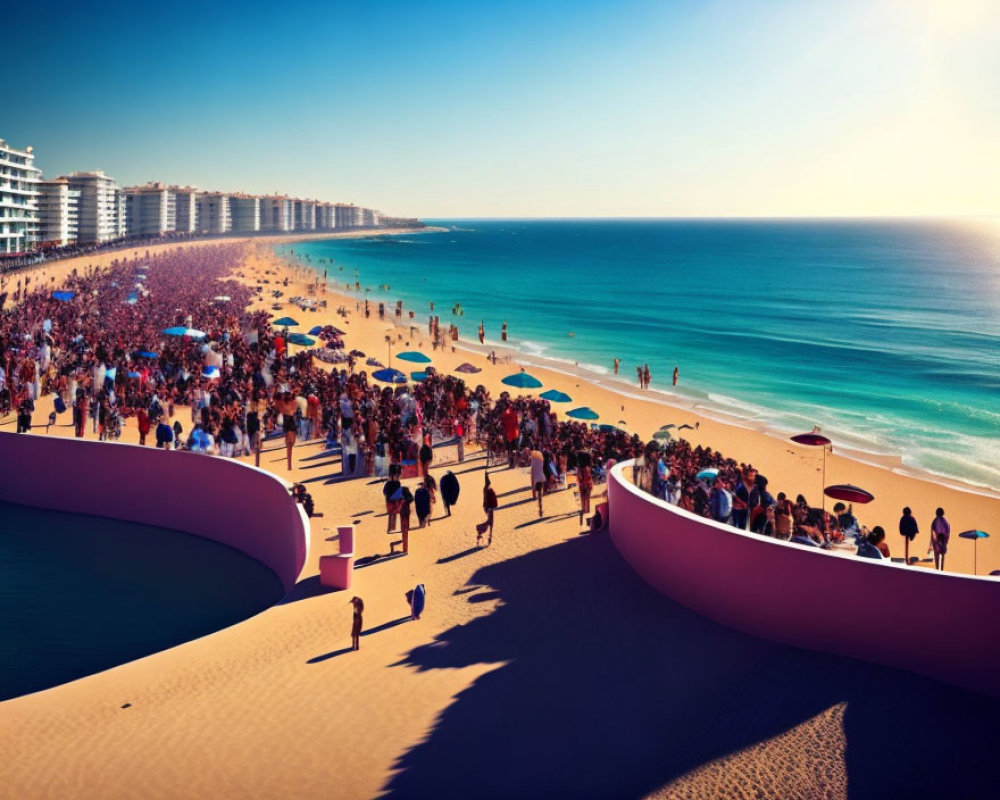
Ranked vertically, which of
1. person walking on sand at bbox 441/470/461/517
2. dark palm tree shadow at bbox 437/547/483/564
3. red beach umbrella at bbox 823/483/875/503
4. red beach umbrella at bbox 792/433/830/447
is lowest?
dark palm tree shadow at bbox 437/547/483/564

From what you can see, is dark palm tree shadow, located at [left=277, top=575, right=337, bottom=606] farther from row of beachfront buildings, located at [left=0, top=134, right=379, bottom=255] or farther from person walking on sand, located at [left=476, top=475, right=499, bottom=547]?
row of beachfront buildings, located at [left=0, top=134, right=379, bottom=255]

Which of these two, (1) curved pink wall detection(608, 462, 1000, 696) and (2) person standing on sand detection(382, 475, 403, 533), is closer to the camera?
(1) curved pink wall detection(608, 462, 1000, 696)

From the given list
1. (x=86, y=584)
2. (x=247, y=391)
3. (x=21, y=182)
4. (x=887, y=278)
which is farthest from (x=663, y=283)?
(x=86, y=584)

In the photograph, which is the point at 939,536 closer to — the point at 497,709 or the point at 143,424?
the point at 497,709

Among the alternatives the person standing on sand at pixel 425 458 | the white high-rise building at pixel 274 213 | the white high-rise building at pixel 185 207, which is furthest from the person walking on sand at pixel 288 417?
the white high-rise building at pixel 274 213

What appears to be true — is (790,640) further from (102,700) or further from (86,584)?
(86,584)

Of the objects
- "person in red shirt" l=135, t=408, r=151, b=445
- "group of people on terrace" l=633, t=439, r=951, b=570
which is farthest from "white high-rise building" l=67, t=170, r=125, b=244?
"group of people on terrace" l=633, t=439, r=951, b=570
